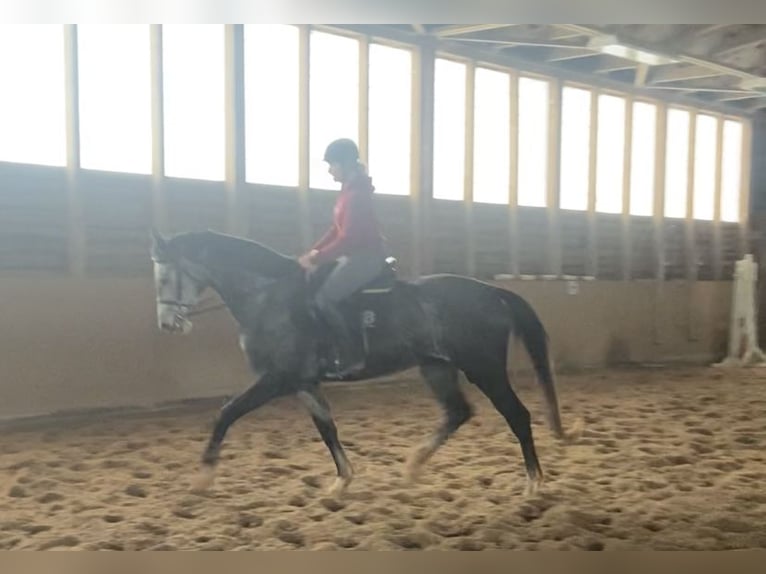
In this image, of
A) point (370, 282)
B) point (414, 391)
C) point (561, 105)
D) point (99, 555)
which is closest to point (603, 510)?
point (414, 391)

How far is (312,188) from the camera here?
3.46 feet

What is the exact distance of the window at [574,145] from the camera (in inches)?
43.8

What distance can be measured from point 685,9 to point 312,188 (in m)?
0.62

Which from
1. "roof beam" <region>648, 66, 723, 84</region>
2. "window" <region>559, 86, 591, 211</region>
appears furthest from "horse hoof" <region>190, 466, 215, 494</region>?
"roof beam" <region>648, 66, 723, 84</region>

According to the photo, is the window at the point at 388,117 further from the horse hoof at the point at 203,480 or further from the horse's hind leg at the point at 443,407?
the horse hoof at the point at 203,480

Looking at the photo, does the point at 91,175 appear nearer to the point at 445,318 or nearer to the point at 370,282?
A: the point at 370,282

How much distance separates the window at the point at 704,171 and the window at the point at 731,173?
0.02m

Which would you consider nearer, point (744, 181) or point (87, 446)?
point (87, 446)

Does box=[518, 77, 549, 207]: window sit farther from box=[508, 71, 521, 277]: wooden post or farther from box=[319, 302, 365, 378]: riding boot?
box=[319, 302, 365, 378]: riding boot

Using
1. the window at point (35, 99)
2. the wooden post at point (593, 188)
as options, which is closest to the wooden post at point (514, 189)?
the wooden post at point (593, 188)

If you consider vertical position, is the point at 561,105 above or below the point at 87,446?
above

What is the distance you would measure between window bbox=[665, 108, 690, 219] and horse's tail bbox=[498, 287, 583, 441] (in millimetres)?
280

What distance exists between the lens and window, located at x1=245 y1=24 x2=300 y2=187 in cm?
105

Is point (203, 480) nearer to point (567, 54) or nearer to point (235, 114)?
point (235, 114)
